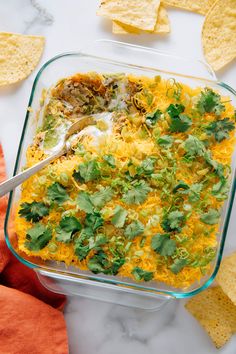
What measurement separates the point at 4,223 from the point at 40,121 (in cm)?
37

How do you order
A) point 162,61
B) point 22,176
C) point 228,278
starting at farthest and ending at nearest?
point 162,61
point 228,278
point 22,176

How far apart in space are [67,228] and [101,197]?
146 millimetres

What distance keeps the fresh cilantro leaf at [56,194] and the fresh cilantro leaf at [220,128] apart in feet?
1.67

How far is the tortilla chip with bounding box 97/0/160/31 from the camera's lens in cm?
208

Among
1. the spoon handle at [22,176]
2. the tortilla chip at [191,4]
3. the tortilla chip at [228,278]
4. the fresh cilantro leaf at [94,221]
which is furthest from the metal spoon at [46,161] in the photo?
the tortilla chip at [228,278]

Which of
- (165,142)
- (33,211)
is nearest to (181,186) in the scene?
(165,142)

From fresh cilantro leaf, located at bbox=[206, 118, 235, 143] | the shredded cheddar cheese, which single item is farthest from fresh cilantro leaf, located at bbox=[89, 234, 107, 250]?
fresh cilantro leaf, located at bbox=[206, 118, 235, 143]

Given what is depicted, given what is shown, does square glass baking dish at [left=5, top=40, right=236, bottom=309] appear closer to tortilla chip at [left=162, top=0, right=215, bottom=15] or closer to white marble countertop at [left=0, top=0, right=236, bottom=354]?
white marble countertop at [left=0, top=0, right=236, bottom=354]

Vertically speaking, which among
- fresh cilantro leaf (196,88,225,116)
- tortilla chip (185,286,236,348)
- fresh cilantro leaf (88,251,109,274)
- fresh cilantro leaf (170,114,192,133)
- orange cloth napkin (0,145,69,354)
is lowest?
orange cloth napkin (0,145,69,354)

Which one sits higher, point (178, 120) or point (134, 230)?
point (178, 120)

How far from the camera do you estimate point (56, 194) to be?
1.87m

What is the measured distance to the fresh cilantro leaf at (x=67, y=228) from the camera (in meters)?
1.83

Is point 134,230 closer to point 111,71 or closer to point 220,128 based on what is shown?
point 220,128

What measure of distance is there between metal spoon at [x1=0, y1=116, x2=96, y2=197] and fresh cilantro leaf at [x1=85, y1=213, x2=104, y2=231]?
0.72ft
